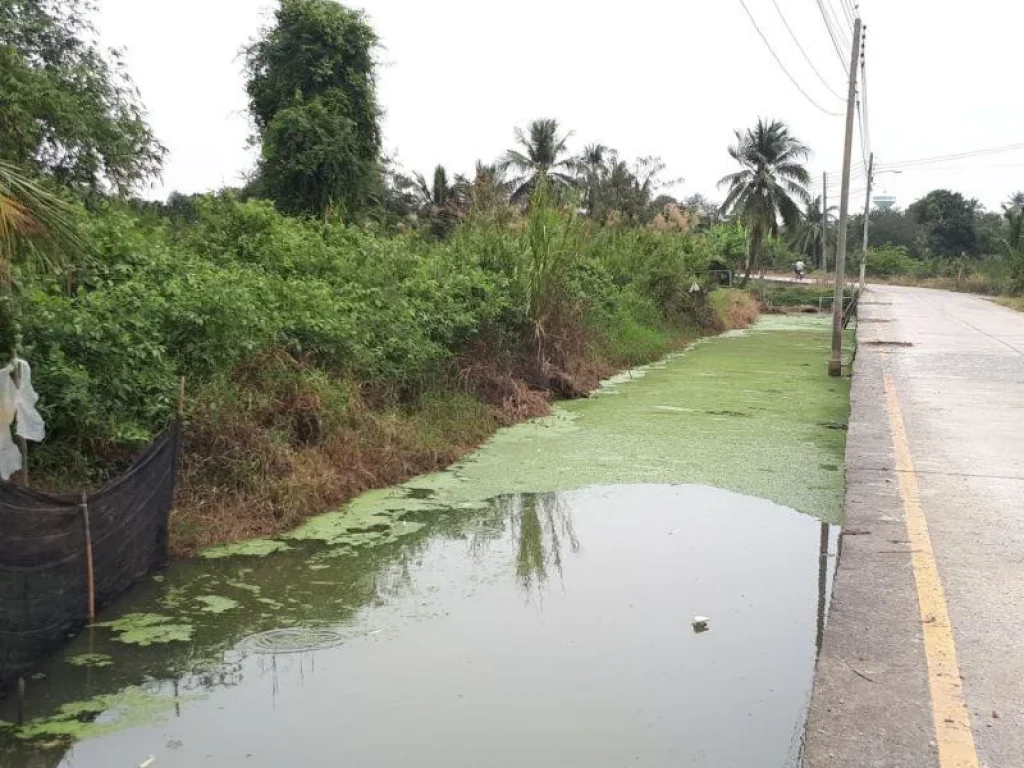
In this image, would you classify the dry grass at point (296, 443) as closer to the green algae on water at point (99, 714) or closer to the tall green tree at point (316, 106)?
the green algae on water at point (99, 714)

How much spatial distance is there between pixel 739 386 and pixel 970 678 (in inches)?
451

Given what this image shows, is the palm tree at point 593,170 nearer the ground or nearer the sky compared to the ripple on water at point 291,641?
nearer the sky

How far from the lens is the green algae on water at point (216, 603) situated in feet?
17.6

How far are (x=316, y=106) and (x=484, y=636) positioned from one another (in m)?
21.1

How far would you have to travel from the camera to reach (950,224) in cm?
7644

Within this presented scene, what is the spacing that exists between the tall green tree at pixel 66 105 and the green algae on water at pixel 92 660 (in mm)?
7835

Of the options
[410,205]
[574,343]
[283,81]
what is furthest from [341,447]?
[410,205]

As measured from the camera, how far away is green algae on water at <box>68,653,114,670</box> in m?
4.60

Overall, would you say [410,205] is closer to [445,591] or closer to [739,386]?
[739,386]

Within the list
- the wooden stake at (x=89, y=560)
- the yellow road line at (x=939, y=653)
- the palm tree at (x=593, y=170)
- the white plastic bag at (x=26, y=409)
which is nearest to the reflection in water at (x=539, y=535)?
the yellow road line at (x=939, y=653)

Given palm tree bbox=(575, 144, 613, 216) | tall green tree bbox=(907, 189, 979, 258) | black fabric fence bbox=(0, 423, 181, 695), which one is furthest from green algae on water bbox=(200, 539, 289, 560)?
tall green tree bbox=(907, 189, 979, 258)

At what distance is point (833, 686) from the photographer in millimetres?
3889

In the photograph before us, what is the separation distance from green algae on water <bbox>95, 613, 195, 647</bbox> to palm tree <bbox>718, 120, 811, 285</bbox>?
4268cm

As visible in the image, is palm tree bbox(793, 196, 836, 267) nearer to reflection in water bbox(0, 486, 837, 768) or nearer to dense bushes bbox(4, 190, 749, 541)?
dense bushes bbox(4, 190, 749, 541)
